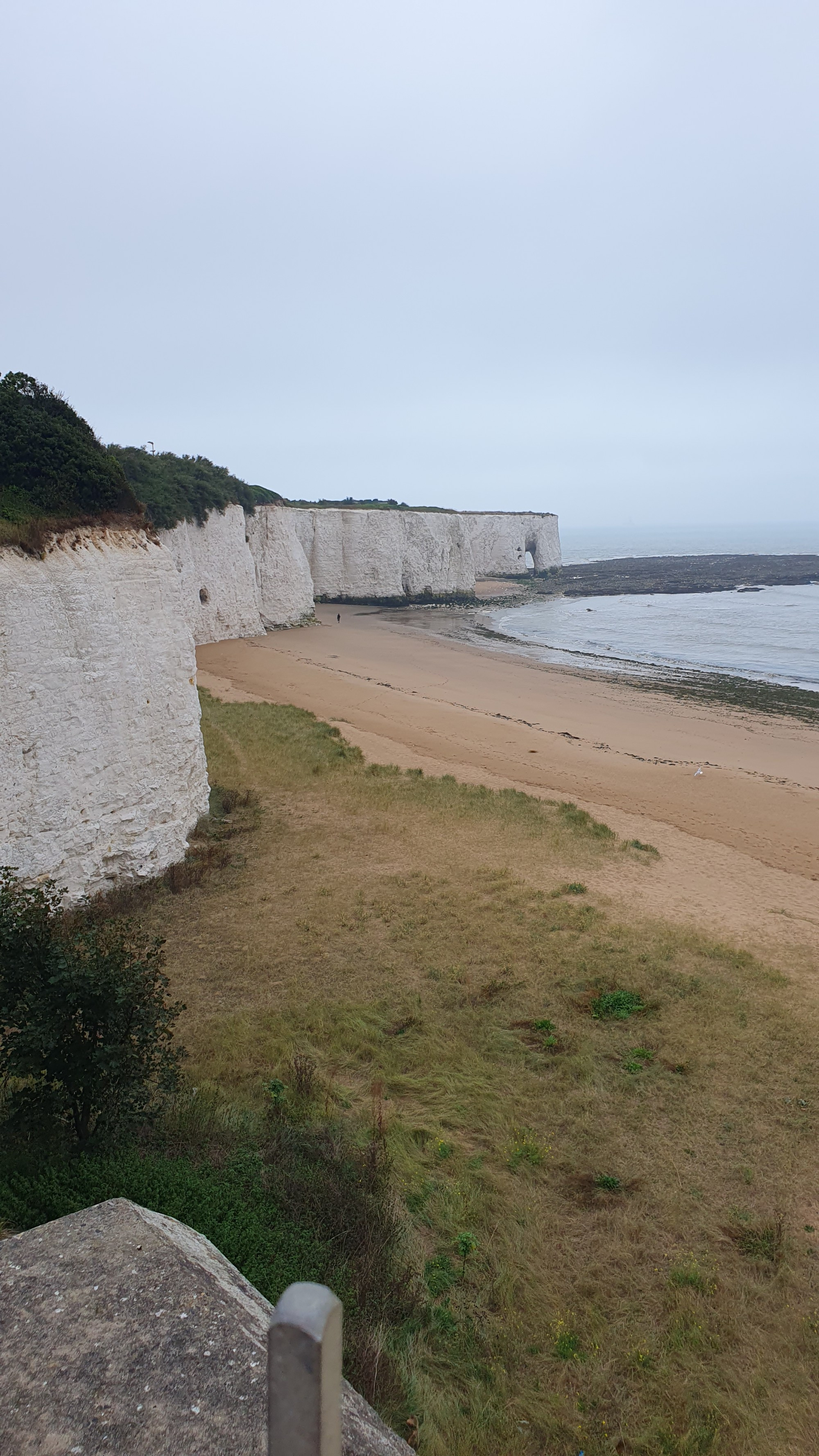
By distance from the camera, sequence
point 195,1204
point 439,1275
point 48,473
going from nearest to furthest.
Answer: point 195,1204, point 439,1275, point 48,473

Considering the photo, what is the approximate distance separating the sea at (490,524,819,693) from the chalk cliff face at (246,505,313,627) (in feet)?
46.6

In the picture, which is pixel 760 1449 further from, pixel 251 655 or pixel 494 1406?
pixel 251 655

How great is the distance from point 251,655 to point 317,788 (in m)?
20.2

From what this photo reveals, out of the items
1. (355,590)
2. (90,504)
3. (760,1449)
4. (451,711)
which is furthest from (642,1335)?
(355,590)

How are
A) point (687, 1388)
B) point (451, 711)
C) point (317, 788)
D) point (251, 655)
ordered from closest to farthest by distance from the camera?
point (687, 1388)
point (317, 788)
point (451, 711)
point (251, 655)

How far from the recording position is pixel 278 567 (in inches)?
1882

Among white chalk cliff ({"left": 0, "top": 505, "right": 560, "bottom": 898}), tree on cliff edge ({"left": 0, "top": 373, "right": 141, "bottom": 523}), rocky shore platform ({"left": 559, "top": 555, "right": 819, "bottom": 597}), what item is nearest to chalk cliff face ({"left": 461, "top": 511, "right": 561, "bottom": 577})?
rocky shore platform ({"left": 559, "top": 555, "right": 819, "bottom": 597})

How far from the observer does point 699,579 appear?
90.9 meters

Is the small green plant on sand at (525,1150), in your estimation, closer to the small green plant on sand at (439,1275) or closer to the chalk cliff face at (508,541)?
the small green plant on sand at (439,1275)

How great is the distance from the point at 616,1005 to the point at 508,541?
89823mm

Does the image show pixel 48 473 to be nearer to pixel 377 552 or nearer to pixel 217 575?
pixel 217 575

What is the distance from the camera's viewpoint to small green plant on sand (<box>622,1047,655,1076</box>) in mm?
9344

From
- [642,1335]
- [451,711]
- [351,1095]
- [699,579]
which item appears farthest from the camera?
[699,579]

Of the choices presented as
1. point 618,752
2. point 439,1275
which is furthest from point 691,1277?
point 618,752
